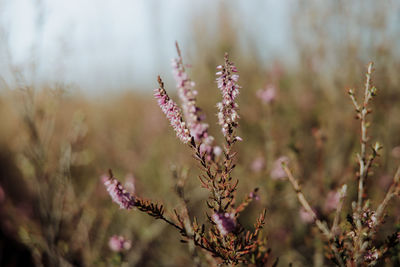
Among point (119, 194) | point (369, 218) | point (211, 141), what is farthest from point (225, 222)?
point (369, 218)

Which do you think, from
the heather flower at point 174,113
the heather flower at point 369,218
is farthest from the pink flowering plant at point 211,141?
the heather flower at point 369,218

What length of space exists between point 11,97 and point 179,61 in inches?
63.0

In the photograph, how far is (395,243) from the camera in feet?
3.27

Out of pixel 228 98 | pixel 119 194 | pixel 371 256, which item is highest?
pixel 228 98

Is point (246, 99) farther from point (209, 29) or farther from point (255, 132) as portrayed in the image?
point (209, 29)

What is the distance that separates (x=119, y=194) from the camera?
3.20 ft

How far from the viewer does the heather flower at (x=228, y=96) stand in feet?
2.91

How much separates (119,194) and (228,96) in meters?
0.57

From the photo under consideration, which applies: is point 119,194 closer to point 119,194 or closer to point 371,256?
point 119,194

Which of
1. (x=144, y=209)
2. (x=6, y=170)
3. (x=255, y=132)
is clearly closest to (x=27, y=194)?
(x=6, y=170)

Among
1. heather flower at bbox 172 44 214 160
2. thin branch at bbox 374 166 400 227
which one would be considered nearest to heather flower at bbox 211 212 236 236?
heather flower at bbox 172 44 214 160

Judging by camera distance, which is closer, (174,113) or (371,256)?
(174,113)

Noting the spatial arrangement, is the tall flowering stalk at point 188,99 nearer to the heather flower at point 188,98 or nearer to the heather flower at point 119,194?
the heather flower at point 188,98

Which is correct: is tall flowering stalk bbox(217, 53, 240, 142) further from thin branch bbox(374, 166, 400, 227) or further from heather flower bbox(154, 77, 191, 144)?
thin branch bbox(374, 166, 400, 227)
